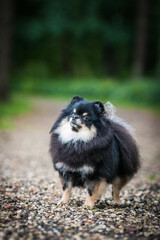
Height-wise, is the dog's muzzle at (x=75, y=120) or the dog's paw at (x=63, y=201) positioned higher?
the dog's muzzle at (x=75, y=120)

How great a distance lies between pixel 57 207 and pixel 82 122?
1.14 meters

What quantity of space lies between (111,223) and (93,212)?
37cm

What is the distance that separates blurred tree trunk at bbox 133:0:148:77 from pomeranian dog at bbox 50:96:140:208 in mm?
19740

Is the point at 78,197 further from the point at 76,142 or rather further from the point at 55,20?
the point at 55,20

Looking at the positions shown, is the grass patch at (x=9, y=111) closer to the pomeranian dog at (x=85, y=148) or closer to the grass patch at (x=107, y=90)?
the grass patch at (x=107, y=90)

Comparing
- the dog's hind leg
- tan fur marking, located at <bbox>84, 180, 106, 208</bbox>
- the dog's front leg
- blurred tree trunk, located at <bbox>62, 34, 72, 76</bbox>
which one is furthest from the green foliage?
tan fur marking, located at <bbox>84, 180, 106, 208</bbox>

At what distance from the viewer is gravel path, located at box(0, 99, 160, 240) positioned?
3.12 metres

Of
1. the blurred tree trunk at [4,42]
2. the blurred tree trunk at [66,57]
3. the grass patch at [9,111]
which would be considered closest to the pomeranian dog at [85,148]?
the grass patch at [9,111]

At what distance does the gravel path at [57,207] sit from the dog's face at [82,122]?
92 centimetres

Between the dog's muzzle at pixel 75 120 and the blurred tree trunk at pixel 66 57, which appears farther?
the blurred tree trunk at pixel 66 57

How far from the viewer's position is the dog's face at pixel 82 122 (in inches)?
146

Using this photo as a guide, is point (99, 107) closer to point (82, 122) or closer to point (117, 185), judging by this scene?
point (82, 122)

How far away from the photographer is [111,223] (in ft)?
11.3

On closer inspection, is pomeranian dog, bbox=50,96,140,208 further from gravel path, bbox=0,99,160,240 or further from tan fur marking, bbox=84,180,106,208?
gravel path, bbox=0,99,160,240
